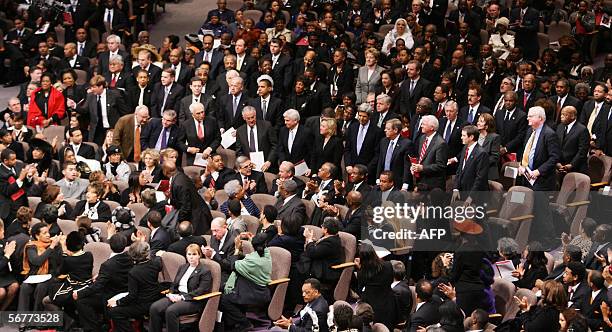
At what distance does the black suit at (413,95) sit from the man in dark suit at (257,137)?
4.84 feet

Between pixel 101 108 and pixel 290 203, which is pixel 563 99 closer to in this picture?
pixel 290 203

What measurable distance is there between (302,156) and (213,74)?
95.3 inches

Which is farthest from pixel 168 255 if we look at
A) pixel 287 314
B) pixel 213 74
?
pixel 213 74

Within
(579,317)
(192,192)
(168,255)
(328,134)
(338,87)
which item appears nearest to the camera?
(579,317)

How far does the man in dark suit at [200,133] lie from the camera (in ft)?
42.7

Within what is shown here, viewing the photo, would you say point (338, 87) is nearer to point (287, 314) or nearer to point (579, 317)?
point (287, 314)

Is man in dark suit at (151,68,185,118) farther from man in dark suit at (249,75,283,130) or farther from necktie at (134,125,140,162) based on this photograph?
man in dark suit at (249,75,283,130)

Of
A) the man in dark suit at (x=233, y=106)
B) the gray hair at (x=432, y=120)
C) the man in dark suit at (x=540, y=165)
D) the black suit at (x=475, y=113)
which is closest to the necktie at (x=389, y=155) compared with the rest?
the gray hair at (x=432, y=120)

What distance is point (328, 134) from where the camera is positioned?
12.5 metres

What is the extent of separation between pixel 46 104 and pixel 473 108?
16.1 ft

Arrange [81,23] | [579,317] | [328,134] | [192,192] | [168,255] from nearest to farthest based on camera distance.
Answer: [579,317], [168,255], [192,192], [328,134], [81,23]

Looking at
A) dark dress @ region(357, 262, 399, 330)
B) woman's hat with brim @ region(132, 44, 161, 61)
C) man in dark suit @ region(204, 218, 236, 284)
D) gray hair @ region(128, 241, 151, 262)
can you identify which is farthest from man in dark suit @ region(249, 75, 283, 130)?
dark dress @ region(357, 262, 399, 330)

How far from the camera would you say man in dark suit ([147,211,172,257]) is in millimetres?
10695

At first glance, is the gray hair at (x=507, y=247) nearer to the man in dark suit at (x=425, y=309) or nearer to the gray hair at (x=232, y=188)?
the man in dark suit at (x=425, y=309)
